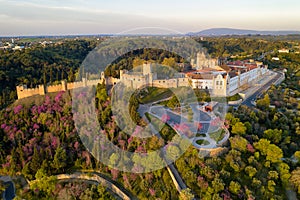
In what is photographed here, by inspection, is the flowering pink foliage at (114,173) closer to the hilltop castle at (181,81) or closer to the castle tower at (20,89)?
the hilltop castle at (181,81)

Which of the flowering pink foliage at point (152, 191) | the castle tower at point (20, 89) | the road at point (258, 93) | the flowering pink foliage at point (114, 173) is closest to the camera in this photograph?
the flowering pink foliage at point (152, 191)

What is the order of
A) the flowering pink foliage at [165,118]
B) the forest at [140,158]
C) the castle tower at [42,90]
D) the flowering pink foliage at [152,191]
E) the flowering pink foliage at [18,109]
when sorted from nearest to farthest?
the flowering pink foliage at [152,191], the forest at [140,158], the flowering pink foliage at [165,118], the flowering pink foliage at [18,109], the castle tower at [42,90]

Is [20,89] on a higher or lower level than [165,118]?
higher

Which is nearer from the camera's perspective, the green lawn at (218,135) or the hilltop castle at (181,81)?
the green lawn at (218,135)

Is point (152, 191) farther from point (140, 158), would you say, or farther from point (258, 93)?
point (258, 93)

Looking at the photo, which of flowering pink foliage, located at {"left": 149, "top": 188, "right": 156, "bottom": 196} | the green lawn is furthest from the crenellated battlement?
flowering pink foliage, located at {"left": 149, "top": 188, "right": 156, "bottom": 196}

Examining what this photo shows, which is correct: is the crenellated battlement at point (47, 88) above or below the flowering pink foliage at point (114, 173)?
above

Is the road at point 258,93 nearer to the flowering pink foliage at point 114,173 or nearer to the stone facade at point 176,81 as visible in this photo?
the stone facade at point 176,81

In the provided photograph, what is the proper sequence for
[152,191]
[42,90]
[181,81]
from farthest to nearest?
1. [181,81]
2. [42,90]
3. [152,191]

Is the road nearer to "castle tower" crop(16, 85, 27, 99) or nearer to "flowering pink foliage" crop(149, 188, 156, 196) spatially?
"flowering pink foliage" crop(149, 188, 156, 196)

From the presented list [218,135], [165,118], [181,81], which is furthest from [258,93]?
[165,118]

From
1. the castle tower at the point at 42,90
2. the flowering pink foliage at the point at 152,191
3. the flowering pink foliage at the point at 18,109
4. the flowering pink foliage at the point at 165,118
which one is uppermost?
the castle tower at the point at 42,90

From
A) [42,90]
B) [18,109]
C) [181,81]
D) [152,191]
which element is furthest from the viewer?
[181,81]

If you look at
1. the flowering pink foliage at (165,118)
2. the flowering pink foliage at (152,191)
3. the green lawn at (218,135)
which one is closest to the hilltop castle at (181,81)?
the flowering pink foliage at (165,118)
